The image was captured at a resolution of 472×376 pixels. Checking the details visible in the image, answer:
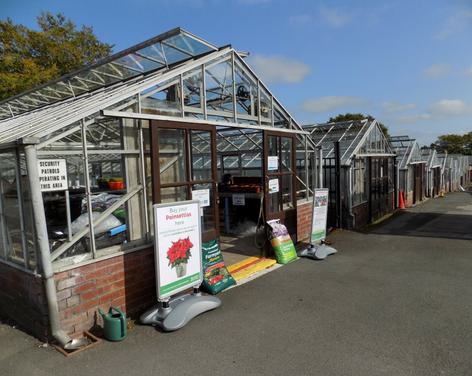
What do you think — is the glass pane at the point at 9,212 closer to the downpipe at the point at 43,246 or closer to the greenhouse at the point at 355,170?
the downpipe at the point at 43,246

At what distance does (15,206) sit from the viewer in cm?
447

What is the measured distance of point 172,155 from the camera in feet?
17.4

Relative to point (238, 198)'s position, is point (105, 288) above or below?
below

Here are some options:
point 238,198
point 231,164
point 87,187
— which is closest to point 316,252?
point 238,198

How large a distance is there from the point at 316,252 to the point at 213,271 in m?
2.92

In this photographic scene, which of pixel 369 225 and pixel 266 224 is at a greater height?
pixel 266 224

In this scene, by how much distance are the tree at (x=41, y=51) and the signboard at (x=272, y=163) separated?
42.0 feet

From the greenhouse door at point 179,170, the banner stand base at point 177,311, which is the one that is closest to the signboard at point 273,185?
the greenhouse door at point 179,170

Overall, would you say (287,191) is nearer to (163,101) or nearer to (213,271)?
(213,271)

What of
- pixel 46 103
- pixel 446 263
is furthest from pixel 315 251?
pixel 46 103

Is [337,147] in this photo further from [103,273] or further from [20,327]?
[20,327]

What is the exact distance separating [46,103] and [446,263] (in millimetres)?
10553

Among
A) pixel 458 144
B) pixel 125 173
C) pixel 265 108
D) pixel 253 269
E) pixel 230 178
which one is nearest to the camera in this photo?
pixel 125 173

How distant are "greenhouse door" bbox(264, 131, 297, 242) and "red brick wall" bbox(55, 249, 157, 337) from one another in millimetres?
3163
